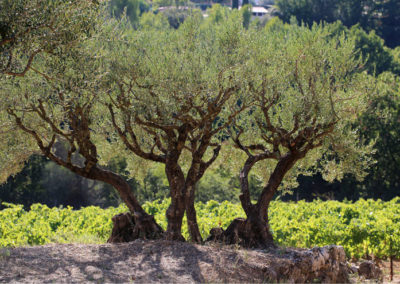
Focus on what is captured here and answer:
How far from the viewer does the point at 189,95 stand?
1034 centimetres

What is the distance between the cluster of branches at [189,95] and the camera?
1044 centimetres

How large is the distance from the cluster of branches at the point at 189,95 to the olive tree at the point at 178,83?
0.07ft

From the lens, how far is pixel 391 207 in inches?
740

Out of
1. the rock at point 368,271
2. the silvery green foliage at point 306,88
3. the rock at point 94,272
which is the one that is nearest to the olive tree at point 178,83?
the silvery green foliage at point 306,88

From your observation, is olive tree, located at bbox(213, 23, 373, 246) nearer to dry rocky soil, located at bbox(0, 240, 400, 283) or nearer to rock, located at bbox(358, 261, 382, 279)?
dry rocky soil, located at bbox(0, 240, 400, 283)

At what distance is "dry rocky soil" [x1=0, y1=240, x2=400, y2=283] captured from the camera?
28.8ft

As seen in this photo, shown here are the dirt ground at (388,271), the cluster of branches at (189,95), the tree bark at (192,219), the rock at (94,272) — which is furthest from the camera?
the dirt ground at (388,271)

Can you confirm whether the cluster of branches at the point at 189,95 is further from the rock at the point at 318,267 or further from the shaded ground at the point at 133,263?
the rock at the point at 318,267

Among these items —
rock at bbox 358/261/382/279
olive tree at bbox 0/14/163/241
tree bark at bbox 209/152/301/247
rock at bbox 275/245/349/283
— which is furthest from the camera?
rock at bbox 358/261/382/279

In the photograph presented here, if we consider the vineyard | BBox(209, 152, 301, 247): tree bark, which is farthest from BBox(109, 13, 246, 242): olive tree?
the vineyard

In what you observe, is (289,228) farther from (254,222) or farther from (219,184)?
(219,184)

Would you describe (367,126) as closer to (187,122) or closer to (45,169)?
(45,169)

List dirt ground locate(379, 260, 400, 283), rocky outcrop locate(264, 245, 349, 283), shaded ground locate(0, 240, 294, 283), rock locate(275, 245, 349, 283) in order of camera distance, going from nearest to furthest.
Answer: shaded ground locate(0, 240, 294, 283) < rocky outcrop locate(264, 245, 349, 283) < rock locate(275, 245, 349, 283) < dirt ground locate(379, 260, 400, 283)

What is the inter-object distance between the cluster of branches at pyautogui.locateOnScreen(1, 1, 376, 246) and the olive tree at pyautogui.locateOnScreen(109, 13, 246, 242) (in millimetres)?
21
